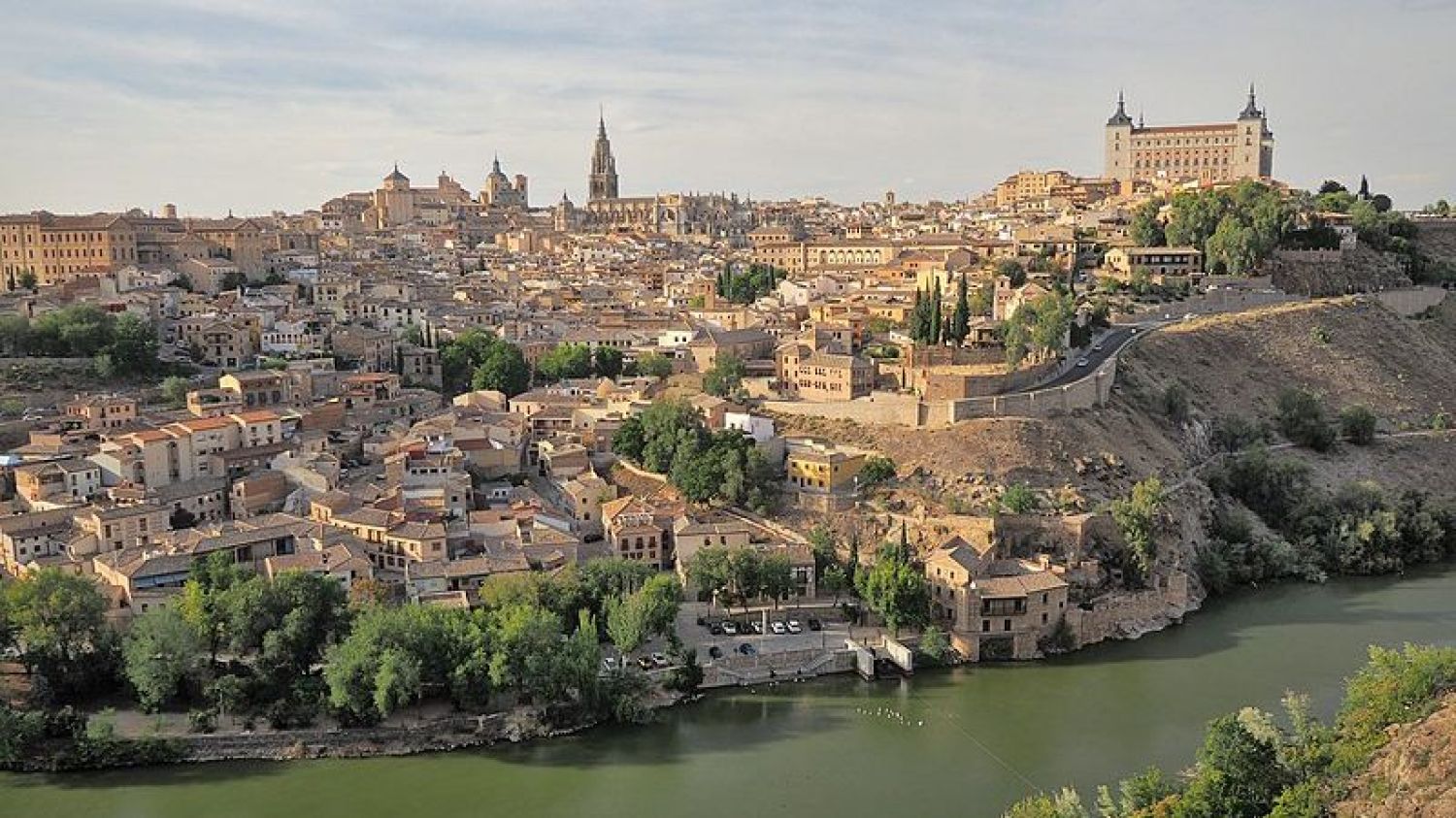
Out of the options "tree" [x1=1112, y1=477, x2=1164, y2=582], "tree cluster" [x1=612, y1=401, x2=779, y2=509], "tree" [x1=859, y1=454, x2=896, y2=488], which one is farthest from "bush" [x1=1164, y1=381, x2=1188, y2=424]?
"tree cluster" [x1=612, y1=401, x2=779, y2=509]

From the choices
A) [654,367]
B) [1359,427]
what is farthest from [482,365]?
[1359,427]

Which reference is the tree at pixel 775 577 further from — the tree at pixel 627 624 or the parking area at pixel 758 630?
the tree at pixel 627 624

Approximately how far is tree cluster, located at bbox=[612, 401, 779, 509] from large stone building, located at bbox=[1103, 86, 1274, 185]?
87.1 feet

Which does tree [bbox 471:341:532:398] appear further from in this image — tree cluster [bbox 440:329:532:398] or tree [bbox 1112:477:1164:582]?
tree [bbox 1112:477:1164:582]

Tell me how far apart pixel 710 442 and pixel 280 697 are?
759 centimetres

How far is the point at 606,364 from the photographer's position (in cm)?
2514

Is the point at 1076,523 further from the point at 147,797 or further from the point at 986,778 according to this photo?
the point at 147,797

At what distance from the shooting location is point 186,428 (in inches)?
722

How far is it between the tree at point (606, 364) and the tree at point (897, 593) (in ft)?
34.0

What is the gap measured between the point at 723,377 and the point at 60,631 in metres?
11.4

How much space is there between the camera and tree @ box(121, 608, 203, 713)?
12836mm

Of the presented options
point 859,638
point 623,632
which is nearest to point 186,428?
point 623,632

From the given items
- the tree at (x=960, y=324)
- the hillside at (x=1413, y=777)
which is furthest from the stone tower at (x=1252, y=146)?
the hillside at (x=1413, y=777)

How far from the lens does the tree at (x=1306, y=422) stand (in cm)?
2219
